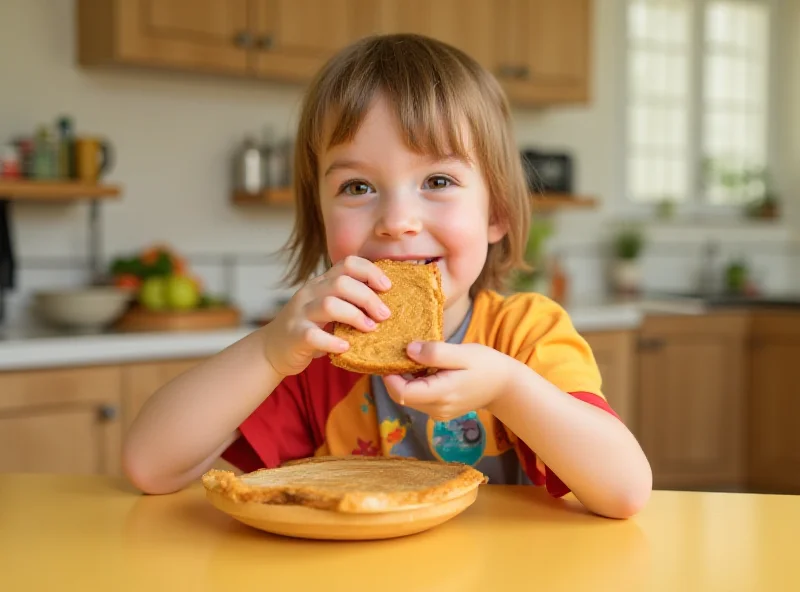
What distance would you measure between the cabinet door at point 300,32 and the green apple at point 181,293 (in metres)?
0.75

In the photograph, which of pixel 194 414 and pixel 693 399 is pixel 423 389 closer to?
pixel 194 414

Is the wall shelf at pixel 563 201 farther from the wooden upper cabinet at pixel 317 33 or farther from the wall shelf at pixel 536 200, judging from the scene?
the wooden upper cabinet at pixel 317 33

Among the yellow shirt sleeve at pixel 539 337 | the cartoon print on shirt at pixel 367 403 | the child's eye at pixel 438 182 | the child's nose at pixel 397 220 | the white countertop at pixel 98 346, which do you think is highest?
the child's eye at pixel 438 182

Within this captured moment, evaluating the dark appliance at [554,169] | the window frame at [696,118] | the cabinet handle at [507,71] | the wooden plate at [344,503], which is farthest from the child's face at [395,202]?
the window frame at [696,118]

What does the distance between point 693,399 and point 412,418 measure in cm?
304

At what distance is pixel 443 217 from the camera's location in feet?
3.79

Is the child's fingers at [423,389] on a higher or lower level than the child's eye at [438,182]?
lower

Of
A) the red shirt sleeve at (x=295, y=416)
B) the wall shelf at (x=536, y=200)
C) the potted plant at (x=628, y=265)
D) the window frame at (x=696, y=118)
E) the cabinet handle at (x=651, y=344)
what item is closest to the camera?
the red shirt sleeve at (x=295, y=416)

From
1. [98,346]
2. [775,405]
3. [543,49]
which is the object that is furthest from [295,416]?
[775,405]

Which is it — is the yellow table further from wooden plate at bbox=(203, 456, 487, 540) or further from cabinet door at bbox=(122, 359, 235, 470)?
cabinet door at bbox=(122, 359, 235, 470)

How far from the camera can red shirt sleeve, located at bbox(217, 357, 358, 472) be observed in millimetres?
1254

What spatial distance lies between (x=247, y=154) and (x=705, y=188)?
8.55 ft

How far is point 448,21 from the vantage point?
144 inches

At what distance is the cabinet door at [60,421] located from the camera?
Result: 252 centimetres
